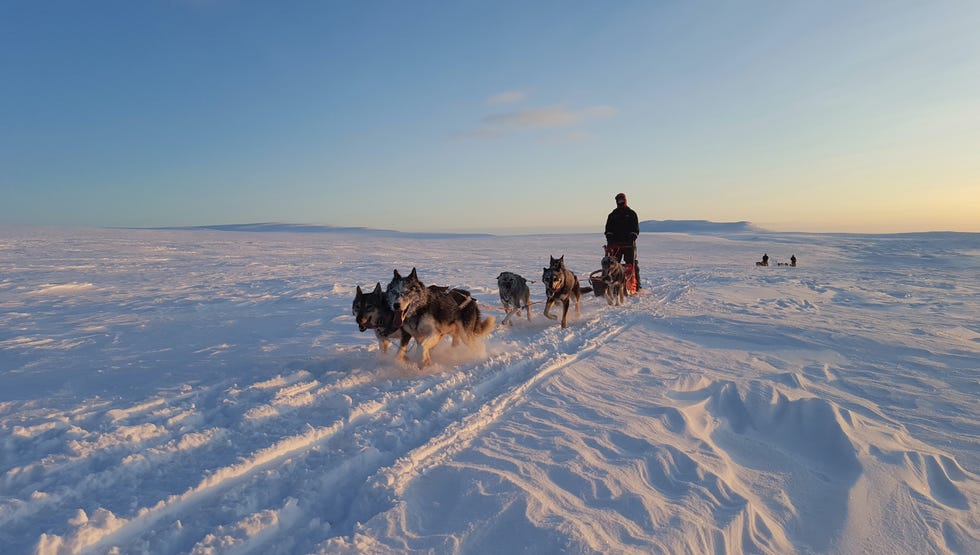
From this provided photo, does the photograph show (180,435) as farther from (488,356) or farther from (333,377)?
(488,356)

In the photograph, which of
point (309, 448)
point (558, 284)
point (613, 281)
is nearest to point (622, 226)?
point (613, 281)

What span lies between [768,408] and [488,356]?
116 inches

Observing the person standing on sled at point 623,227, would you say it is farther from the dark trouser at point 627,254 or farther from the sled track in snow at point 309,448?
the sled track in snow at point 309,448

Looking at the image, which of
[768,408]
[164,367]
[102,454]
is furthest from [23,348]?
[768,408]

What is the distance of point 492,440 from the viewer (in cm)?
349

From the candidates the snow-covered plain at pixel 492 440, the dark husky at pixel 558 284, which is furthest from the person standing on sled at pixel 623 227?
the snow-covered plain at pixel 492 440

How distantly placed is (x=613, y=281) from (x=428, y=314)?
5655 mm

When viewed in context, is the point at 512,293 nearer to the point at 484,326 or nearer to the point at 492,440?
the point at 484,326

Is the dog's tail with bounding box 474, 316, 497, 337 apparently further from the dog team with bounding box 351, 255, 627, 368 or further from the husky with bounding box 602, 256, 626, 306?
the husky with bounding box 602, 256, 626, 306

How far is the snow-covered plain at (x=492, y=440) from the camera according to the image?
7.98 feet

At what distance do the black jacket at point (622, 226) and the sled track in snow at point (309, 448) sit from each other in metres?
6.46

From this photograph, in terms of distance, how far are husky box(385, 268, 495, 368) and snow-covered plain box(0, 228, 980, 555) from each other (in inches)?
12.4

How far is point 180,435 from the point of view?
11.3 feet

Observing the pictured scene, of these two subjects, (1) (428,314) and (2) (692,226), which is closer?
(1) (428,314)
